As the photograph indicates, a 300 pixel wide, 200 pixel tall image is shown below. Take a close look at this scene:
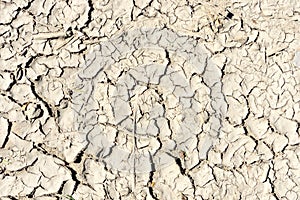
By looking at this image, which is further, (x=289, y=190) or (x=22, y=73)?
(x=22, y=73)

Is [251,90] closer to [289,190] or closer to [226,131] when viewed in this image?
[226,131]

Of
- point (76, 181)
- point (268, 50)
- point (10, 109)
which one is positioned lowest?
point (76, 181)

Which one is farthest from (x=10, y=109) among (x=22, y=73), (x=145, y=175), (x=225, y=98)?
(x=225, y=98)

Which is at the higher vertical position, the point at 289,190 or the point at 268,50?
Result: the point at 268,50
